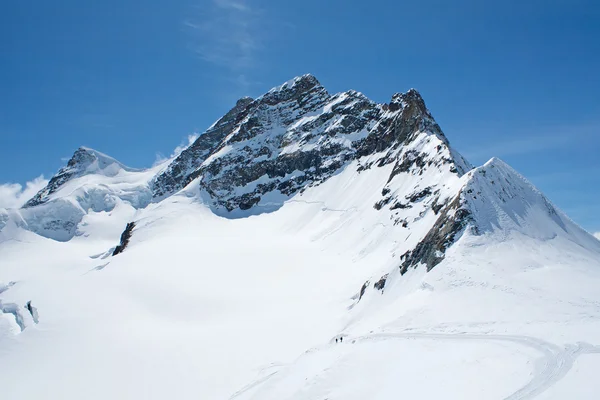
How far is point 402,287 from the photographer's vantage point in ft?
131

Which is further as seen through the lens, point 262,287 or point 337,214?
point 337,214

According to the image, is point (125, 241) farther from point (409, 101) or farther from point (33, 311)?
point (409, 101)

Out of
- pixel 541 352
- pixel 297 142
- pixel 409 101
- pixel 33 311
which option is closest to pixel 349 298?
pixel 541 352

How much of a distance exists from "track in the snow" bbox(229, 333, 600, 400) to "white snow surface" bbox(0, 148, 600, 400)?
0.10 m

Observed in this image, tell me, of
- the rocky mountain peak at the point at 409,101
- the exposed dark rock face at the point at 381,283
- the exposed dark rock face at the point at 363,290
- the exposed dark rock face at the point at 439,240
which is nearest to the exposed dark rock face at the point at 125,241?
the rocky mountain peak at the point at 409,101

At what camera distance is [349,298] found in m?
48.1

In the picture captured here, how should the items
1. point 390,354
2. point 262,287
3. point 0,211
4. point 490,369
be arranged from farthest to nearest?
point 0,211 → point 262,287 → point 390,354 → point 490,369

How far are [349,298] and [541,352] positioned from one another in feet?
87.6

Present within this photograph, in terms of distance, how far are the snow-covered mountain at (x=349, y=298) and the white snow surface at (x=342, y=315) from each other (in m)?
0.19

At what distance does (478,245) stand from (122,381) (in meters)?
32.1

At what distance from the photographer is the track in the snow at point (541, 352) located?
18.7 metres

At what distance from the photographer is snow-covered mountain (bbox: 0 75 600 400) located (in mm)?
24797

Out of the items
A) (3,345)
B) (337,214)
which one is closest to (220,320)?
(3,345)

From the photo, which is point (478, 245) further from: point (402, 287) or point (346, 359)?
point (346, 359)
